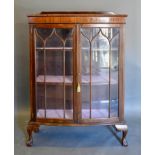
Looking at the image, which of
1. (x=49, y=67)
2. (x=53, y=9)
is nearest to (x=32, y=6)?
(x=53, y=9)

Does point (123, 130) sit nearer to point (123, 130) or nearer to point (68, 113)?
point (123, 130)

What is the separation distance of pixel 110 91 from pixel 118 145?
469 mm

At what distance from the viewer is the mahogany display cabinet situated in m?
1.97

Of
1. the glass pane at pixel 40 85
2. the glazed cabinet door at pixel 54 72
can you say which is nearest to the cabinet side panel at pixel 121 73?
the glazed cabinet door at pixel 54 72

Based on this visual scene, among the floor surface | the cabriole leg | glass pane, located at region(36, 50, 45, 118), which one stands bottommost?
the floor surface

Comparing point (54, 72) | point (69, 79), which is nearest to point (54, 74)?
point (54, 72)

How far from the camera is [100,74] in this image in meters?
2.06

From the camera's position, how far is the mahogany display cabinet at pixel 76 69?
1.97 metres

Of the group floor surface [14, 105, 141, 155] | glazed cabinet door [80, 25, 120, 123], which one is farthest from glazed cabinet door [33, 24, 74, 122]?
floor surface [14, 105, 141, 155]

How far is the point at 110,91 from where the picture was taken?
6.77 feet

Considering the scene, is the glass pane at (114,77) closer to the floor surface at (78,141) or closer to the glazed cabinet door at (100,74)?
the glazed cabinet door at (100,74)

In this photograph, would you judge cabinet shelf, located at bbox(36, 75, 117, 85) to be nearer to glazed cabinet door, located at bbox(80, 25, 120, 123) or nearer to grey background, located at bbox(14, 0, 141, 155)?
glazed cabinet door, located at bbox(80, 25, 120, 123)

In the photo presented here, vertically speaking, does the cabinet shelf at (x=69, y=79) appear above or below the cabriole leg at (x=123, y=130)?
above
